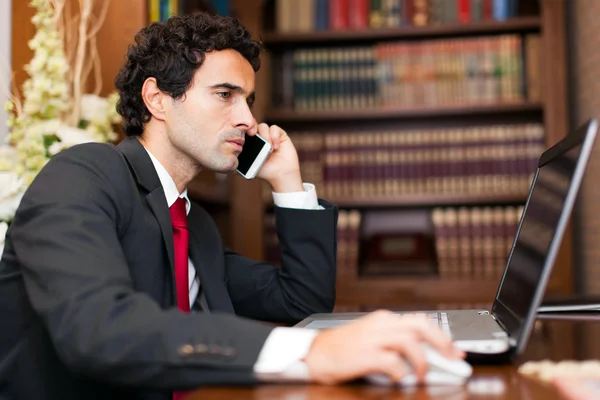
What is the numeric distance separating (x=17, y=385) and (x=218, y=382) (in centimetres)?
48

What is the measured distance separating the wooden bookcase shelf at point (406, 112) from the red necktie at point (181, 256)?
1.74 meters

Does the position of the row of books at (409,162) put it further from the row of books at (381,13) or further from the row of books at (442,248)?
the row of books at (381,13)

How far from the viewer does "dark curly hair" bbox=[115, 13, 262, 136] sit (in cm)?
138

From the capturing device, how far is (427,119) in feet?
10.5

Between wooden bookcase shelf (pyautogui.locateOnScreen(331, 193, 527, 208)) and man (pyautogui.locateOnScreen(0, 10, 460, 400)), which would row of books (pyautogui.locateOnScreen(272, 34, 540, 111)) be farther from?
man (pyautogui.locateOnScreen(0, 10, 460, 400))

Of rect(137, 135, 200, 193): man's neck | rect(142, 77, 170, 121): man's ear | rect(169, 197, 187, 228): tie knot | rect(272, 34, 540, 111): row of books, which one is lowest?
rect(169, 197, 187, 228): tie knot

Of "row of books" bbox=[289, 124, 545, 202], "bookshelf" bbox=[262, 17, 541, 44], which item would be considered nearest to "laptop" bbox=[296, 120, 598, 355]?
"row of books" bbox=[289, 124, 545, 202]

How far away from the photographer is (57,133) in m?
1.63

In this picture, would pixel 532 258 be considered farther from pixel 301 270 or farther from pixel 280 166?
pixel 280 166

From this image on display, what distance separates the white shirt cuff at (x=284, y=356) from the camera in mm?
679

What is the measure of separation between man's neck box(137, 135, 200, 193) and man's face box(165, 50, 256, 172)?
0.01 meters

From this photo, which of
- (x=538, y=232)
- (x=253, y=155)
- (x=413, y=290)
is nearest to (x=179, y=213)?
(x=253, y=155)

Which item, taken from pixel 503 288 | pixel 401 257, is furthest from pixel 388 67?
pixel 503 288

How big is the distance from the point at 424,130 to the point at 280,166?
1.70 m
